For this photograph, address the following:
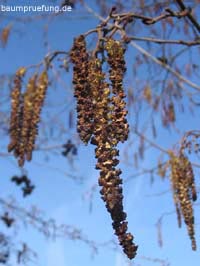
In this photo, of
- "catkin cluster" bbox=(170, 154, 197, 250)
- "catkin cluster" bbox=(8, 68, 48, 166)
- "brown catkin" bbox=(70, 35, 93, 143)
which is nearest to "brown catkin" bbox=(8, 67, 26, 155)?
"catkin cluster" bbox=(8, 68, 48, 166)

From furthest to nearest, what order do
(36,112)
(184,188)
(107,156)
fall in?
(184,188) → (36,112) → (107,156)

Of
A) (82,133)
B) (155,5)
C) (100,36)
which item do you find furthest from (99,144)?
(155,5)

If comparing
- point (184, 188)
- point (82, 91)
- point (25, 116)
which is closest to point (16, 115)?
point (25, 116)

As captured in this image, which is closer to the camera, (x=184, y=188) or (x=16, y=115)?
(x=16, y=115)

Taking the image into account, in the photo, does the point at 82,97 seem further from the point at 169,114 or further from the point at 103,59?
the point at 169,114

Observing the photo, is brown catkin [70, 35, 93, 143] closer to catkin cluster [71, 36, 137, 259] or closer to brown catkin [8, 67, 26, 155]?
catkin cluster [71, 36, 137, 259]

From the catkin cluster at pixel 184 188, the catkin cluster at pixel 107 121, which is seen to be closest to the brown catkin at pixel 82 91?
the catkin cluster at pixel 107 121

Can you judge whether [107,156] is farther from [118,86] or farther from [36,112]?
[36,112]
